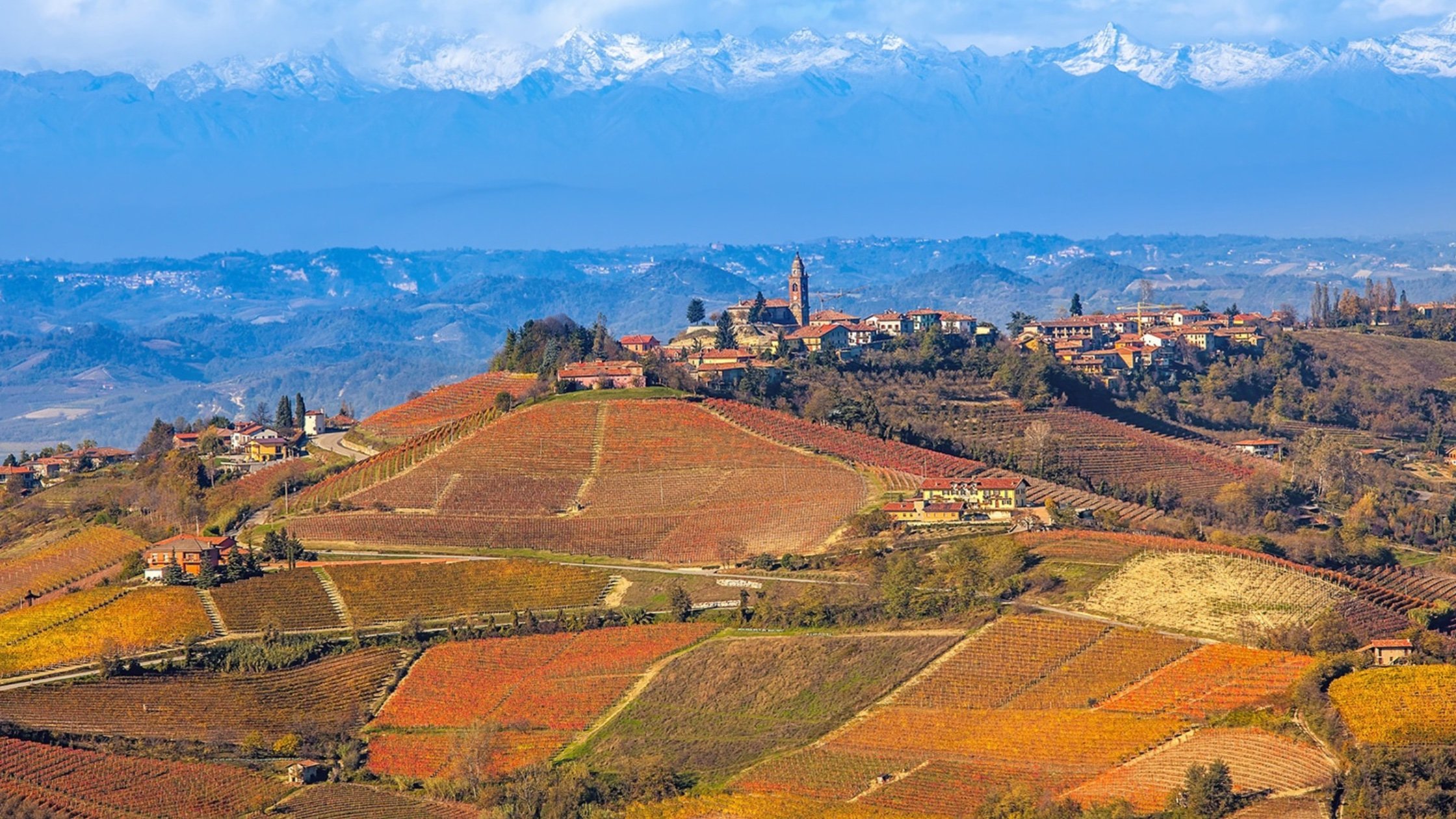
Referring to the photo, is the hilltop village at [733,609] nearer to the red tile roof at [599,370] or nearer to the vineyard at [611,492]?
the vineyard at [611,492]

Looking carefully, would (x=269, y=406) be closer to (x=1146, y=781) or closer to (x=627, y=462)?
(x=627, y=462)

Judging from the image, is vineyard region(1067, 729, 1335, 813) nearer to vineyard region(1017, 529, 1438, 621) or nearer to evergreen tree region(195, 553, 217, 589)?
vineyard region(1017, 529, 1438, 621)

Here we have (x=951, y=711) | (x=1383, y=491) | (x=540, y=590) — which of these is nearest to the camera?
(x=951, y=711)

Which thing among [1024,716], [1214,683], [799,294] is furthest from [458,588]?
[799,294]

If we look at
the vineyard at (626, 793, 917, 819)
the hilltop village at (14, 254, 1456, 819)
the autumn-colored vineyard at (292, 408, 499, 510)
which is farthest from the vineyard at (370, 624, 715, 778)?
the autumn-colored vineyard at (292, 408, 499, 510)

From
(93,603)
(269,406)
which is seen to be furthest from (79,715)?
(269,406)
